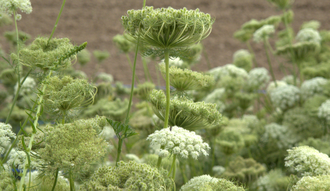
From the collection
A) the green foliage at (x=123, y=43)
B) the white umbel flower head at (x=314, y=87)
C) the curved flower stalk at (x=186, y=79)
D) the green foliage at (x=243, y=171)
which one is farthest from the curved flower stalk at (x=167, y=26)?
the white umbel flower head at (x=314, y=87)

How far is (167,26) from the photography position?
74cm

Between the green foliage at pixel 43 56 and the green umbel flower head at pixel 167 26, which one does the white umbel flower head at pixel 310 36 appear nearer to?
the green umbel flower head at pixel 167 26

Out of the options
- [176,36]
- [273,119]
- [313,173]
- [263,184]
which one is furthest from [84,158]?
[273,119]

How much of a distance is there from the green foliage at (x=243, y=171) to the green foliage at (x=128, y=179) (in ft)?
2.54

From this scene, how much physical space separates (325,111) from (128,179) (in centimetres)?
131

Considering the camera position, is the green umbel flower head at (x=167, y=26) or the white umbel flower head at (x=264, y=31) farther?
the white umbel flower head at (x=264, y=31)

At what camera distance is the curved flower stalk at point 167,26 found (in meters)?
0.72

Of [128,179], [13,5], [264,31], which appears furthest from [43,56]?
[264,31]

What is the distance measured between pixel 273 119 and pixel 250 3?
11.4ft

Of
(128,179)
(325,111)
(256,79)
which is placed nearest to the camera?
(128,179)

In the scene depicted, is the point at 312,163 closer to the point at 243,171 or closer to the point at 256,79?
the point at 243,171

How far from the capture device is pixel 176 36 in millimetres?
761

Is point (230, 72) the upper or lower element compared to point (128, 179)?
upper

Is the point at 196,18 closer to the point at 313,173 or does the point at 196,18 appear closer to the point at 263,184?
the point at 313,173
